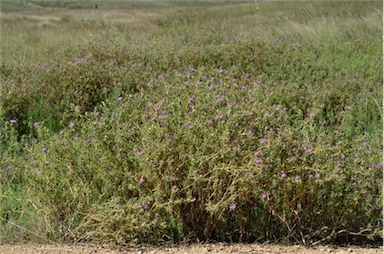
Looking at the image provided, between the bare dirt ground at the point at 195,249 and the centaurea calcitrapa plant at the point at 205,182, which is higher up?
the centaurea calcitrapa plant at the point at 205,182

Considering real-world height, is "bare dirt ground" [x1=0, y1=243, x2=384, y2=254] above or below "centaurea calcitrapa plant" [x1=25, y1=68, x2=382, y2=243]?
below

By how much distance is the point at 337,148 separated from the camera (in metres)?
3.24

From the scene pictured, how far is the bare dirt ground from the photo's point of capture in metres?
3.05

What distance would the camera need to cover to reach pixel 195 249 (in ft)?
10.0

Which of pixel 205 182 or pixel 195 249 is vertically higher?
pixel 205 182

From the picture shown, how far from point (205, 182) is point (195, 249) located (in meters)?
0.37

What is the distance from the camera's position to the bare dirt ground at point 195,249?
10.0ft

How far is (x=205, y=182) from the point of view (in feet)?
10.3

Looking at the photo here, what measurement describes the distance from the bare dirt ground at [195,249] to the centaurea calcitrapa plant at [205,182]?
0.08 m

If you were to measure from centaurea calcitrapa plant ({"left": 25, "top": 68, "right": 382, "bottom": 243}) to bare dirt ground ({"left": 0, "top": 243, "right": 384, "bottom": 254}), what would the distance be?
8 cm

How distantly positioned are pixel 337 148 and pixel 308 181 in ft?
0.97

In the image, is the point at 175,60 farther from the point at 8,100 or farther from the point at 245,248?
the point at 245,248

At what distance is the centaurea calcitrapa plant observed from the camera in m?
3.07

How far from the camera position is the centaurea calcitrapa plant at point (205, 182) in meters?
3.07
